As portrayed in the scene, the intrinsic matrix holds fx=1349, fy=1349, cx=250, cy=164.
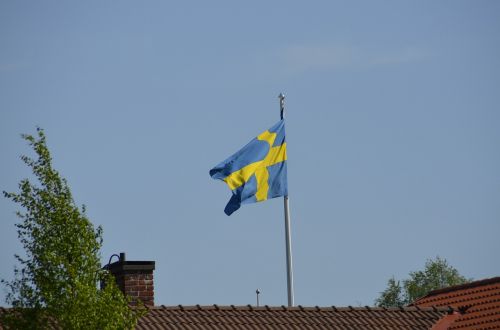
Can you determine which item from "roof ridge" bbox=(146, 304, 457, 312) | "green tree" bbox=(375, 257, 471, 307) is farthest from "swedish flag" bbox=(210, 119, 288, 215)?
"green tree" bbox=(375, 257, 471, 307)

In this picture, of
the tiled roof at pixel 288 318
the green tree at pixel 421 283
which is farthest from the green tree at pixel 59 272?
the green tree at pixel 421 283

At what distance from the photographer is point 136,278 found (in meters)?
24.4

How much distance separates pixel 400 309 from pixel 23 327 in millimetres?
9311

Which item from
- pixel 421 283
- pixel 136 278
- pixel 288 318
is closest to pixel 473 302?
pixel 288 318

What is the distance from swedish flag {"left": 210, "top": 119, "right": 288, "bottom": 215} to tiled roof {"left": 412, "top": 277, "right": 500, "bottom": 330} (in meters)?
3.88

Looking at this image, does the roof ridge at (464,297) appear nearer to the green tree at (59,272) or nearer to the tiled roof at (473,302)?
the tiled roof at (473,302)

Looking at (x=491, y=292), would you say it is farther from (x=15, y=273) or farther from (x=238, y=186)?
(x=15, y=273)

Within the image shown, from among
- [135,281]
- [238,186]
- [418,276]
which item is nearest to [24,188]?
A: [135,281]

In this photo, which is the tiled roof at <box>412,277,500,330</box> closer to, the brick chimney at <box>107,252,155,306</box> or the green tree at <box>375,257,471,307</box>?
the brick chimney at <box>107,252,155,306</box>

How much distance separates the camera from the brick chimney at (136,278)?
79.6ft

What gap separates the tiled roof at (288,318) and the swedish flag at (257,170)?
356 centimetres

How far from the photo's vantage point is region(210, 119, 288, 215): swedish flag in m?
27.8

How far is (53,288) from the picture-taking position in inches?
730

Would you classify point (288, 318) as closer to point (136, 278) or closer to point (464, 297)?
point (136, 278)
